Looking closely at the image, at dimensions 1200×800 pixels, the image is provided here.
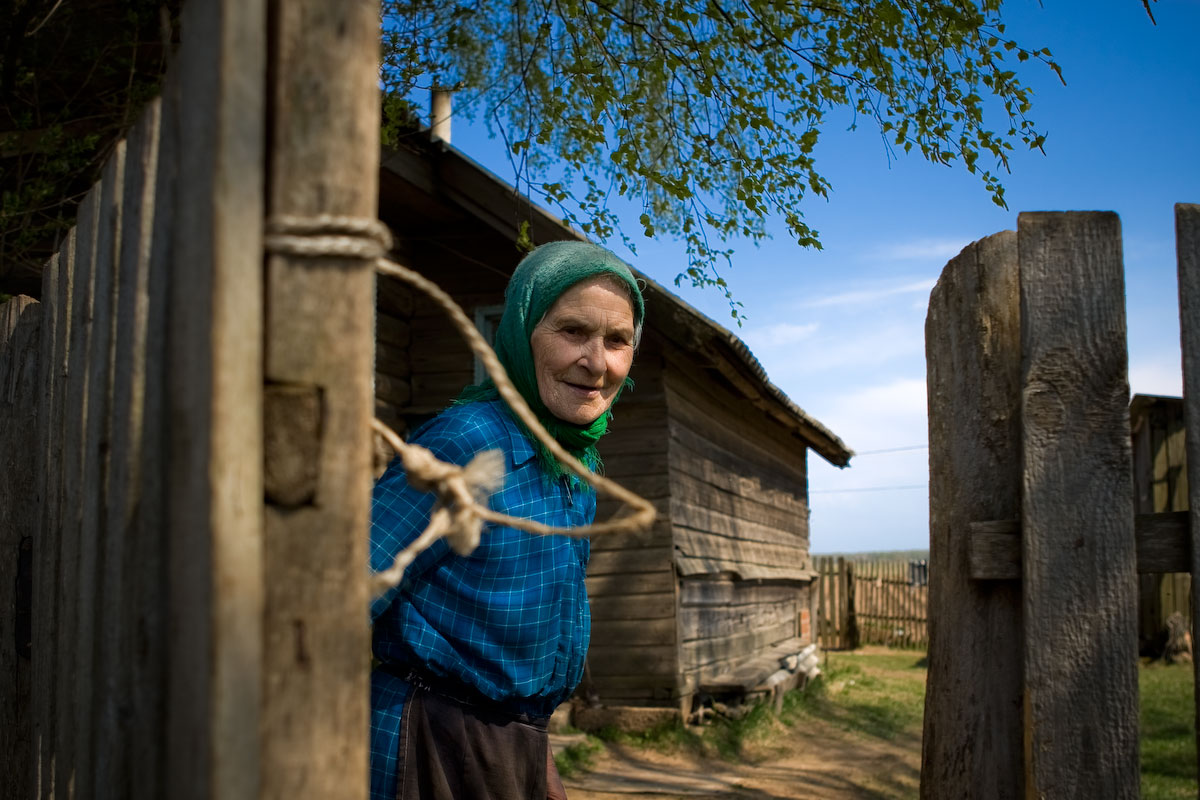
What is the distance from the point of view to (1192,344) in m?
1.83

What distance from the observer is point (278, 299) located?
3.12 ft

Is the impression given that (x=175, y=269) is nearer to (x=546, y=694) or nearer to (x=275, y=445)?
(x=275, y=445)

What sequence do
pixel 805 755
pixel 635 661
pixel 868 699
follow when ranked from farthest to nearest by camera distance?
1. pixel 868 699
2. pixel 805 755
3. pixel 635 661

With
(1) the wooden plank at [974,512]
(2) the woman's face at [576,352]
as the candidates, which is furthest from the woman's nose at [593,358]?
(1) the wooden plank at [974,512]

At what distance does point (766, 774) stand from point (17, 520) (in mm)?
6295

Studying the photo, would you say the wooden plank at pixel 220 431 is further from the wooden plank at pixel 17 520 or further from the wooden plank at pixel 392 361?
the wooden plank at pixel 392 361

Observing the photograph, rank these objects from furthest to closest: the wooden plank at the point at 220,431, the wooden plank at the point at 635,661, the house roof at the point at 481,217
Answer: the wooden plank at the point at 635,661 < the house roof at the point at 481,217 < the wooden plank at the point at 220,431

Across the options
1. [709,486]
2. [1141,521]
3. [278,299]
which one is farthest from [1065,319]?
[709,486]

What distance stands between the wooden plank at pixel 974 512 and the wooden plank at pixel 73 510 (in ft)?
5.46

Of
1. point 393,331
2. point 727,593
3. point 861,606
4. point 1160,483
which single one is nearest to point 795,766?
point 727,593

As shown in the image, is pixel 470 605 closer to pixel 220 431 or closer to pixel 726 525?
pixel 220 431

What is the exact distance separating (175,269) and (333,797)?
58 cm

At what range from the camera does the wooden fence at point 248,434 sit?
88 centimetres

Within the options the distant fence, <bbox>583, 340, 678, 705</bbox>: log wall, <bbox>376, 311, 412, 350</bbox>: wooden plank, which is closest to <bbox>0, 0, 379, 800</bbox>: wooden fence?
<bbox>583, 340, 678, 705</bbox>: log wall
